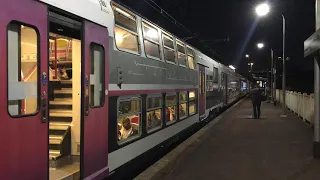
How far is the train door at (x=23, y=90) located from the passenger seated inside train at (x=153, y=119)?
4005 millimetres

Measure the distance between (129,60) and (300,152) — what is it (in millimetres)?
5448

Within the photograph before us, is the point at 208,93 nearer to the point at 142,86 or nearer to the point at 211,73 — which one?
the point at 211,73

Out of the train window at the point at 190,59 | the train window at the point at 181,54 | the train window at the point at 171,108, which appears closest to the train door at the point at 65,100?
the train window at the point at 171,108

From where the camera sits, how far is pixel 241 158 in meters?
8.61

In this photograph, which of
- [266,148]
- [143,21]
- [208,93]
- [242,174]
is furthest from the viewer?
[208,93]

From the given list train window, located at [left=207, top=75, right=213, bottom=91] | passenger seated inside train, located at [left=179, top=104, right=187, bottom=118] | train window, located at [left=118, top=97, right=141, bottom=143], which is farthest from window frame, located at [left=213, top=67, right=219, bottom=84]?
train window, located at [left=118, top=97, right=141, bottom=143]

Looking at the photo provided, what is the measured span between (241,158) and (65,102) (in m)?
4.70

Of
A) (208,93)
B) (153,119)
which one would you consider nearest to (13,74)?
(153,119)

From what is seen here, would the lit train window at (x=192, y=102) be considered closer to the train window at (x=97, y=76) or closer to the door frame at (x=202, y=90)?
the door frame at (x=202, y=90)

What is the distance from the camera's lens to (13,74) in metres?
3.62

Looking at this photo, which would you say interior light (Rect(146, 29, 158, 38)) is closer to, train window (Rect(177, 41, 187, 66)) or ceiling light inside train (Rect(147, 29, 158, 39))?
ceiling light inside train (Rect(147, 29, 158, 39))

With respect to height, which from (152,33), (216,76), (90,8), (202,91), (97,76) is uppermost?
(152,33)

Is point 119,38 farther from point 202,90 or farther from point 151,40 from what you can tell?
point 202,90

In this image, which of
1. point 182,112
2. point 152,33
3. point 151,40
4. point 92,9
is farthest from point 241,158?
point 92,9
